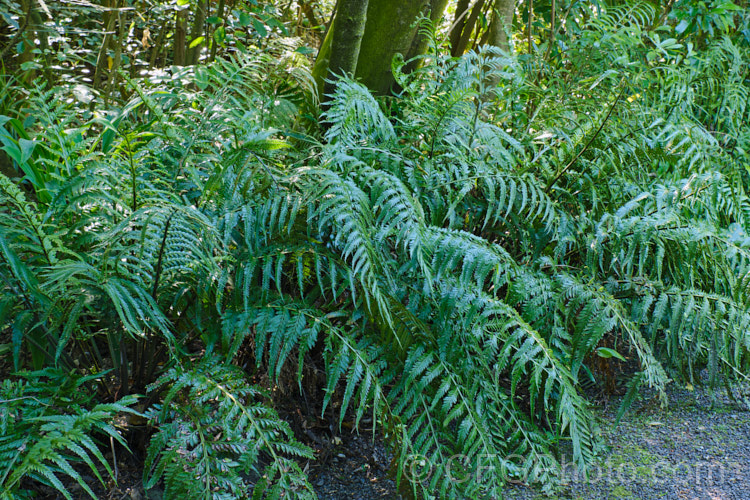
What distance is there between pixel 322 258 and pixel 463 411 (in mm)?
574

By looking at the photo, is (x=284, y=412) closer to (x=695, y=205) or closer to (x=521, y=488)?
(x=521, y=488)

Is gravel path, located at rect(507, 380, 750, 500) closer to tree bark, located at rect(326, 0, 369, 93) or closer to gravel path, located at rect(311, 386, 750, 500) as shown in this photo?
gravel path, located at rect(311, 386, 750, 500)

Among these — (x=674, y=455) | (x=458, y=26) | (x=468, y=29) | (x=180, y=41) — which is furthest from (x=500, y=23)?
(x=180, y=41)

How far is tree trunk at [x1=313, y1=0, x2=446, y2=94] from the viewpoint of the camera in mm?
2519

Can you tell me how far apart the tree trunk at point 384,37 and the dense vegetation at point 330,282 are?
0.21 m

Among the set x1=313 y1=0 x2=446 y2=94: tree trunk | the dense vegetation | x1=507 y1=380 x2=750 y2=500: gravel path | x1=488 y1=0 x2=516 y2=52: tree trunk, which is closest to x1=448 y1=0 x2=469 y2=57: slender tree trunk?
x1=488 y1=0 x2=516 y2=52: tree trunk

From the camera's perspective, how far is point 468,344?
1650 mm

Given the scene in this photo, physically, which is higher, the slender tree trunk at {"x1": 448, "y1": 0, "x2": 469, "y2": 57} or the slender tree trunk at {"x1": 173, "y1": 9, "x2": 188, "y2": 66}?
the slender tree trunk at {"x1": 448, "y1": 0, "x2": 469, "y2": 57}

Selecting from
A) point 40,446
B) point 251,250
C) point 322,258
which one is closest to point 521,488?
point 322,258

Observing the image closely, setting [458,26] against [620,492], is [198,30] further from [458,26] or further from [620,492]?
[620,492]

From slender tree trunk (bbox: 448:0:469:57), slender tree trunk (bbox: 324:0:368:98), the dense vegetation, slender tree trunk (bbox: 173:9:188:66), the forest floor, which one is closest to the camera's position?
the dense vegetation

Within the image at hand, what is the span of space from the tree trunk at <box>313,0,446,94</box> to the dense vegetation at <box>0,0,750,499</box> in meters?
0.21

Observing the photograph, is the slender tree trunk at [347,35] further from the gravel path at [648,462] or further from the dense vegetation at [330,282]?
the gravel path at [648,462]

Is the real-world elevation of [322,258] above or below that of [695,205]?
below
